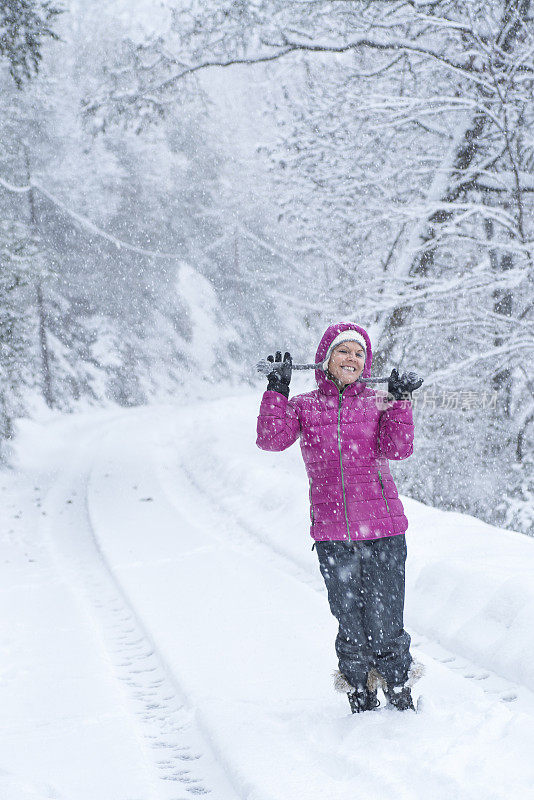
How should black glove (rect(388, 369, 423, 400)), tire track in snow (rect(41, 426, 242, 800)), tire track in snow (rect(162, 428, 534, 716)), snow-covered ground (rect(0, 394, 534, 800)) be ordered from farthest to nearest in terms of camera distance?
1. tire track in snow (rect(162, 428, 534, 716))
2. black glove (rect(388, 369, 423, 400))
3. tire track in snow (rect(41, 426, 242, 800))
4. snow-covered ground (rect(0, 394, 534, 800))

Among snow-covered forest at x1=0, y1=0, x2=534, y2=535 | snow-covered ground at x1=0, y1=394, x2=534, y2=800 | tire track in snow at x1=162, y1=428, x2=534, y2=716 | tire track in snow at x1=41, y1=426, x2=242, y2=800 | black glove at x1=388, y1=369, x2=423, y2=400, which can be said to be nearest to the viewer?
snow-covered ground at x1=0, y1=394, x2=534, y2=800

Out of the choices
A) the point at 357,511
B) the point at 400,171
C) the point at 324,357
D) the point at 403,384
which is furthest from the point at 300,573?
the point at 400,171

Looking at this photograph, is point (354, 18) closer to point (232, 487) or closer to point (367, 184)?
point (367, 184)

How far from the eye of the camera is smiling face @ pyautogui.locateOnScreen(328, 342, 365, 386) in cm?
354

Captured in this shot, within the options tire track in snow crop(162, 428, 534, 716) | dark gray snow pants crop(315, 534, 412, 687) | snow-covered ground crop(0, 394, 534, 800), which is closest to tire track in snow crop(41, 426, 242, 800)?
snow-covered ground crop(0, 394, 534, 800)

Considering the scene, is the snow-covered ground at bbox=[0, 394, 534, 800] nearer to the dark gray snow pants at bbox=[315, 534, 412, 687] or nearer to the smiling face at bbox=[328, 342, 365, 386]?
the dark gray snow pants at bbox=[315, 534, 412, 687]

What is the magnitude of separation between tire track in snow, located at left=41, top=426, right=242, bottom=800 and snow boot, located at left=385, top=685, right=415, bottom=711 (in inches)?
34.9

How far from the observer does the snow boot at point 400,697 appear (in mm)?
3518

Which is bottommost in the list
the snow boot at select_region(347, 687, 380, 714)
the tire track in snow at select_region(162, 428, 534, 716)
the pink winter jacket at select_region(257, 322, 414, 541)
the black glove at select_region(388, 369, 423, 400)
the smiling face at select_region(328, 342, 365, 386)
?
the tire track in snow at select_region(162, 428, 534, 716)

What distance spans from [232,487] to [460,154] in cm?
584

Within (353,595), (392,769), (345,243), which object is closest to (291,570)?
(353,595)

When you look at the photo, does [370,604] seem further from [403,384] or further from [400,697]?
[403,384]

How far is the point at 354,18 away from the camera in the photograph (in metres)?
9.08

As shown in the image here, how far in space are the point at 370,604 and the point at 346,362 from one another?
119 centimetres
